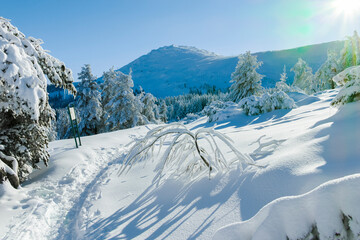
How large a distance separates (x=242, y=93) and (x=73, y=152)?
20.6 meters

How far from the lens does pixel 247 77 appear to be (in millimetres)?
23281

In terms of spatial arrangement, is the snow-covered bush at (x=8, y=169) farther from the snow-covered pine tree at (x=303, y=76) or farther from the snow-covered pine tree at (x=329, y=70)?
the snow-covered pine tree at (x=303, y=76)

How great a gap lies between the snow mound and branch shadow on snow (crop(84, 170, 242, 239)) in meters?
1.18

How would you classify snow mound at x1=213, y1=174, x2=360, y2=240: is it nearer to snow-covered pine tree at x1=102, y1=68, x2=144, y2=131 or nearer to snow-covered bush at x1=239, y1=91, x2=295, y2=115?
snow-covered bush at x1=239, y1=91, x2=295, y2=115

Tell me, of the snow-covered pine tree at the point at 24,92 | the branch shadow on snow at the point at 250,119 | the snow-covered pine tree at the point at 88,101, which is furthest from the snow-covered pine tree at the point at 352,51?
the snow-covered pine tree at the point at 88,101

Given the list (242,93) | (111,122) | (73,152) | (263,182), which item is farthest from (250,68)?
(263,182)

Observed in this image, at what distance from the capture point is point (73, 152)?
808 centimetres

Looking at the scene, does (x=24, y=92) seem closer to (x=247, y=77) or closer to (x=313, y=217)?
(x=313, y=217)

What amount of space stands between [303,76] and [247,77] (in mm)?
18909

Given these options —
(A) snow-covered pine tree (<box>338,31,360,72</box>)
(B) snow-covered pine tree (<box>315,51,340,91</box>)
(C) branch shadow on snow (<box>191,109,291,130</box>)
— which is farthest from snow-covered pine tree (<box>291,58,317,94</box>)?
(C) branch shadow on snow (<box>191,109,291,130</box>)

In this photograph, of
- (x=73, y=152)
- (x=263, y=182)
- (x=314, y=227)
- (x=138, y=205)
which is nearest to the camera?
(x=314, y=227)

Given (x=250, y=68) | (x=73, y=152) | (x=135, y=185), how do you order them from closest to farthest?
(x=135, y=185)
(x=73, y=152)
(x=250, y=68)

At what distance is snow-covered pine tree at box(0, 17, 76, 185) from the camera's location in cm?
420

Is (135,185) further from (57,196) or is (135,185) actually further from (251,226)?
(251,226)
